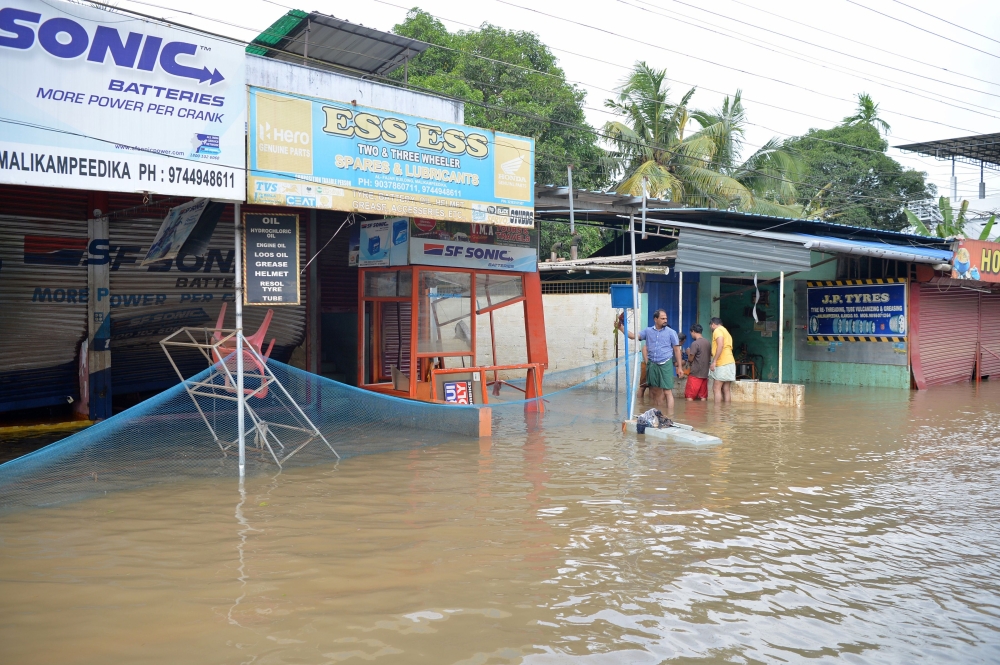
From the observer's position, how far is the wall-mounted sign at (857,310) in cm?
1716

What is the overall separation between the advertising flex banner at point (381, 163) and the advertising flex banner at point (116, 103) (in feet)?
1.34

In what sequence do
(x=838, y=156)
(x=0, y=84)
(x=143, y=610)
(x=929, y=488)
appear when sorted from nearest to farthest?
(x=143, y=610)
(x=0, y=84)
(x=929, y=488)
(x=838, y=156)

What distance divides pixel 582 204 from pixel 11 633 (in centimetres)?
1076

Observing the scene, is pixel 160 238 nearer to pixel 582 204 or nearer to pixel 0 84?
pixel 0 84

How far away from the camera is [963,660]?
13.6 ft

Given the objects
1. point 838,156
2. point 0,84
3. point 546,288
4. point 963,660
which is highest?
point 838,156

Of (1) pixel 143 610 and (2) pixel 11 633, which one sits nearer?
(2) pixel 11 633

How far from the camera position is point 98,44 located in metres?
7.02

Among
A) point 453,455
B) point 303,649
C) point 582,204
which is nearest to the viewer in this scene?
point 303,649

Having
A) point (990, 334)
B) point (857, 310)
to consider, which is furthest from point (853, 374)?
point (990, 334)

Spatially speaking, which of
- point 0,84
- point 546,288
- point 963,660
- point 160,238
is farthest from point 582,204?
point 963,660

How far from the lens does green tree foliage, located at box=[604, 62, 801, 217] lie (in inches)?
973

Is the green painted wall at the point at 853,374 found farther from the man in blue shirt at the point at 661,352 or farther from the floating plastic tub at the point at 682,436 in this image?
the floating plastic tub at the point at 682,436

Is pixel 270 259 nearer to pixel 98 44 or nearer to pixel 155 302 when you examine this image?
pixel 98 44
